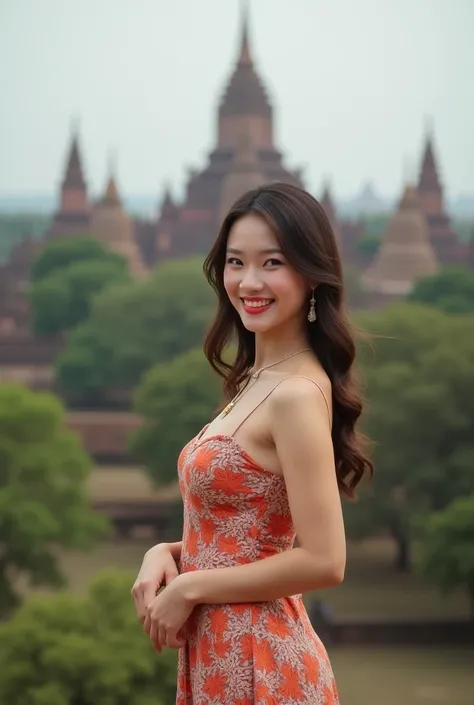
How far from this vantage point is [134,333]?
49875 millimetres

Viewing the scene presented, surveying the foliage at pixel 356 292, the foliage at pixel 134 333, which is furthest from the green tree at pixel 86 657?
the foliage at pixel 356 292

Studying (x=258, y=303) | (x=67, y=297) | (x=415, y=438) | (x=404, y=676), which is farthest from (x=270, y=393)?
(x=67, y=297)

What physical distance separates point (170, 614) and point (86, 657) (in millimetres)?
15062

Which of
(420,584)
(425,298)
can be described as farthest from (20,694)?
(425,298)

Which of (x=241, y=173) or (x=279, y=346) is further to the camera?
(x=241, y=173)

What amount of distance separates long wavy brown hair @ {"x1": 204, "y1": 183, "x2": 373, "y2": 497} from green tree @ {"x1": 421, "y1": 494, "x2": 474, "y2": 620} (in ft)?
74.2

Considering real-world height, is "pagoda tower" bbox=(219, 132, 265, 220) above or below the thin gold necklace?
above

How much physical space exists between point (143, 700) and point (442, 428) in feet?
48.0

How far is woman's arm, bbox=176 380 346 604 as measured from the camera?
3721 millimetres

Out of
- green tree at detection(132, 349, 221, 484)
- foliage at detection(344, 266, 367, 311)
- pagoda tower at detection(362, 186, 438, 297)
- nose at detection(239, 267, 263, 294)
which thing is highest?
nose at detection(239, 267, 263, 294)

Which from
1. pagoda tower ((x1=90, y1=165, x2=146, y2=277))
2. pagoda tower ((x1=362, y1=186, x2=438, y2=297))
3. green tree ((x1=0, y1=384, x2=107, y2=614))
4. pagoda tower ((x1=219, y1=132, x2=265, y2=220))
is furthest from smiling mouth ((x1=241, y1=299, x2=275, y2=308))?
pagoda tower ((x1=90, y1=165, x2=146, y2=277))

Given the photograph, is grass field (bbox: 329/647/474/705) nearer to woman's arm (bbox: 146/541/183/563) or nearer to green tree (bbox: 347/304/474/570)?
green tree (bbox: 347/304/474/570)

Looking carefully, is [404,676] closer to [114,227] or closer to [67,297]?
[67,297]

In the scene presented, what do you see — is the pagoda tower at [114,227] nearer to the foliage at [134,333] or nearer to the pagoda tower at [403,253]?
the pagoda tower at [403,253]
